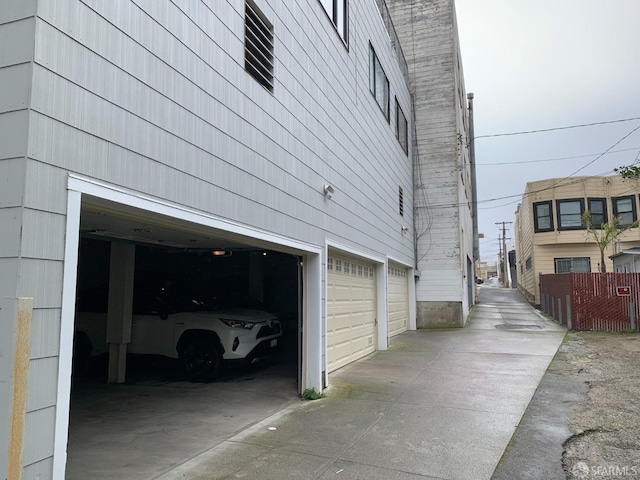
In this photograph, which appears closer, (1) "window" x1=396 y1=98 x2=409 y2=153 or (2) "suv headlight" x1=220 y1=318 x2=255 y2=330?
(2) "suv headlight" x1=220 y1=318 x2=255 y2=330

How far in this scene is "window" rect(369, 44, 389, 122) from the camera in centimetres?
1108

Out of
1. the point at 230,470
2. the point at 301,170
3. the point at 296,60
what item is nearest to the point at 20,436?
the point at 230,470

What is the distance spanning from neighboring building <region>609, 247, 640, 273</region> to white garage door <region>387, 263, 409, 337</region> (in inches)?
289

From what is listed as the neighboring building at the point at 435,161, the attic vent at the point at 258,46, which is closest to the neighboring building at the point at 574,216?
the neighboring building at the point at 435,161

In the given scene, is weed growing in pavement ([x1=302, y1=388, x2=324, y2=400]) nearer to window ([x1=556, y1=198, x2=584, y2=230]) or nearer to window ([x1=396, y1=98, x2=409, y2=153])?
window ([x1=396, y1=98, x2=409, y2=153])

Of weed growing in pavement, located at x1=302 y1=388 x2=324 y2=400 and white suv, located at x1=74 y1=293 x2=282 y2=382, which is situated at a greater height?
white suv, located at x1=74 y1=293 x2=282 y2=382

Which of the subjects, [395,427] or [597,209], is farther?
[597,209]

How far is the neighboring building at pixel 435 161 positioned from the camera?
16688 mm

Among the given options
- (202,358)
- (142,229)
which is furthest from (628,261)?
(142,229)

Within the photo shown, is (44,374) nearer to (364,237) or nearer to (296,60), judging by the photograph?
(296,60)

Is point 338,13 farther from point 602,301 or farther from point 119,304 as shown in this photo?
point 602,301

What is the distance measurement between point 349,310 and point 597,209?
20.5 meters

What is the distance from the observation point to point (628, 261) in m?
16.7

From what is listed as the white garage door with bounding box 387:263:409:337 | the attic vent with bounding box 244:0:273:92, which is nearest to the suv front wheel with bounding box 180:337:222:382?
the attic vent with bounding box 244:0:273:92
